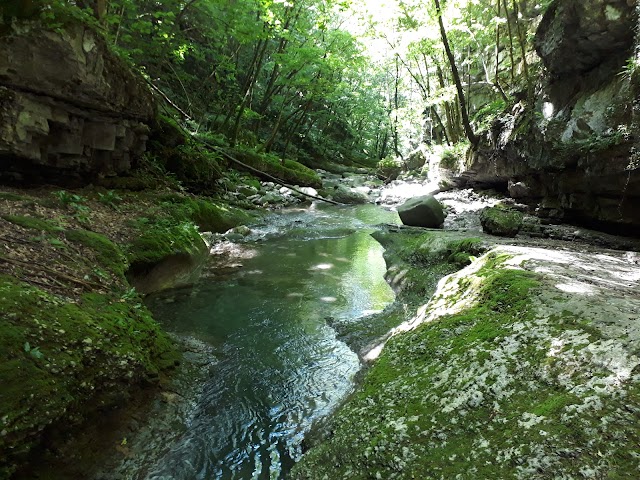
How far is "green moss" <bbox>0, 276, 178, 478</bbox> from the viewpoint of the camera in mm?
2322

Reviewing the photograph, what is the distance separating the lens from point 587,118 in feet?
29.9

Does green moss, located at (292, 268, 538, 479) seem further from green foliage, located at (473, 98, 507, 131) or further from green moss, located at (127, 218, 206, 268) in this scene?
green foliage, located at (473, 98, 507, 131)

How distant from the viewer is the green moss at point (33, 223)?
4.31 meters

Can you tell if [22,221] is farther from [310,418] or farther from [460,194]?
[460,194]

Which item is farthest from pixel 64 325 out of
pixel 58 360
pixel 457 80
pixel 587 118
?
pixel 457 80

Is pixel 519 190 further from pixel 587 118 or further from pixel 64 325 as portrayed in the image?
pixel 64 325

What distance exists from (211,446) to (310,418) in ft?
3.07

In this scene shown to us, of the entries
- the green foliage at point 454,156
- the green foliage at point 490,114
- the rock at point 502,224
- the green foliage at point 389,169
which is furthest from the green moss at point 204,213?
the green foliage at point 389,169

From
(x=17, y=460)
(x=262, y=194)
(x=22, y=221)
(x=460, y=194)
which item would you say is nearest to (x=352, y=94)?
(x=460, y=194)

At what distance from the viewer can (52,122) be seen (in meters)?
6.39

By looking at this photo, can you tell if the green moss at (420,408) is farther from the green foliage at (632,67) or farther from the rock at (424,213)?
the rock at (424,213)

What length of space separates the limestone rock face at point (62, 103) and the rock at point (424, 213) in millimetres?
8068

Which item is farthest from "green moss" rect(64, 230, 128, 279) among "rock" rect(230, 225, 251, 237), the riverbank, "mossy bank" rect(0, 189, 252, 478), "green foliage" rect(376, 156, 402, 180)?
"green foliage" rect(376, 156, 402, 180)

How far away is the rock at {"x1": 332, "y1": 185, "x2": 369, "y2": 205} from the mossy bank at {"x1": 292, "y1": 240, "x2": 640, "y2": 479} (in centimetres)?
1588
